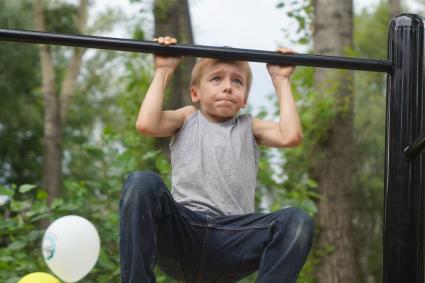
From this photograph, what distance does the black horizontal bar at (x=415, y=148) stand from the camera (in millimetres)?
1835

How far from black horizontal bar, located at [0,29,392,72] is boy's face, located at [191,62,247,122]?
0.36 m

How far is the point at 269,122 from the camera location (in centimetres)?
237

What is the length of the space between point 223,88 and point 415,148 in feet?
2.10

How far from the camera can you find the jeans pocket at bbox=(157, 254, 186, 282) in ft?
7.11

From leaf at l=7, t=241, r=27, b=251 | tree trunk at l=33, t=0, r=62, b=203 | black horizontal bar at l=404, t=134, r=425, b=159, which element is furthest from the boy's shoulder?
tree trunk at l=33, t=0, r=62, b=203

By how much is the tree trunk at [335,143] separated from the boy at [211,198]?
3967 millimetres

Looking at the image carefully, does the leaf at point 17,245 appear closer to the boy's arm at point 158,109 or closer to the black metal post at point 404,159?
the boy's arm at point 158,109

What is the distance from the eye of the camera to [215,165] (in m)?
2.25

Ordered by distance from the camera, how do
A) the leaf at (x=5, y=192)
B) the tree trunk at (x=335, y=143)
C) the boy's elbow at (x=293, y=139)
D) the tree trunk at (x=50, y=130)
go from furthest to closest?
the tree trunk at (x=50, y=130) → the tree trunk at (x=335, y=143) → the leaf at (x=5, y=192) → the boy's elbow at (x=293, y=139)

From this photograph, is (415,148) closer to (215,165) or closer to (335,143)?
(215,165)

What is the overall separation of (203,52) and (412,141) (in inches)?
22.7

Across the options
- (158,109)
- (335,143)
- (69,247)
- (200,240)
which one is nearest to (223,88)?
(158,109)

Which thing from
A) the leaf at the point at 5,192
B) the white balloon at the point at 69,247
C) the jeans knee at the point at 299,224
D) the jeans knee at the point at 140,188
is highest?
the jeans knee at the point at 140,188

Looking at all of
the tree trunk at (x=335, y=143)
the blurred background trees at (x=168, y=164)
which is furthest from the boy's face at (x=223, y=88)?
the tree trunk at (x=335, y=143)
